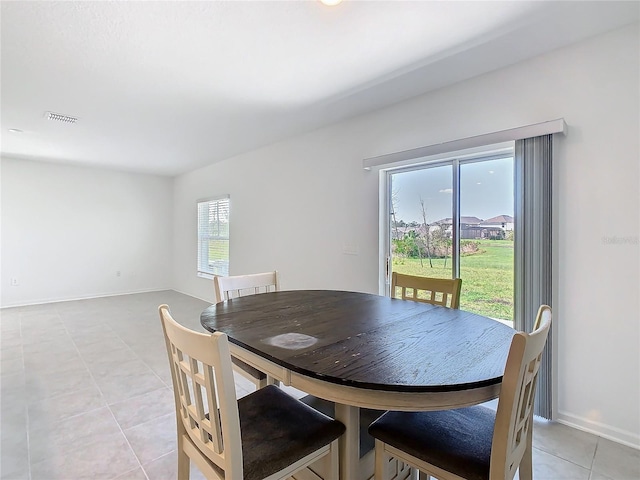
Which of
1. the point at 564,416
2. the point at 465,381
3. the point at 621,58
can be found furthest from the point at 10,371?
the point at 621,58

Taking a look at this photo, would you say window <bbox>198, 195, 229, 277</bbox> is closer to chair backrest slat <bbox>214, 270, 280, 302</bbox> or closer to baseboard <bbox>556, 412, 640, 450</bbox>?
chair backrest slat <bbox>214, 270, 280, 302</bbox>

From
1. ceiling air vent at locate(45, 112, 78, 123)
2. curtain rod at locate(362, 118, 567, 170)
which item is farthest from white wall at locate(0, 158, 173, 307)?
curtain rod at locate(362, 118, 567, 170)

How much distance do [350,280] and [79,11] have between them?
112 inches

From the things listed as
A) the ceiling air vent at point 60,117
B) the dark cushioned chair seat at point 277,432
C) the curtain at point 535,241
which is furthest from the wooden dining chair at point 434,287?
the ceiling air vent at point 60,117

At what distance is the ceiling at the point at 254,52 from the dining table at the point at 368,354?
64.2 inches

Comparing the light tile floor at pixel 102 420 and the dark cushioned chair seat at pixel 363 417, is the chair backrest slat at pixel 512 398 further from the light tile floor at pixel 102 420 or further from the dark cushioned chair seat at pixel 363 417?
the light tile floor at pixel 102 420

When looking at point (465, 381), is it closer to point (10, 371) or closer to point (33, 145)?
point (10, 371)

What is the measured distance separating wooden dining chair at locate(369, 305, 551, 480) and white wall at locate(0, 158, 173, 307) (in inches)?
262

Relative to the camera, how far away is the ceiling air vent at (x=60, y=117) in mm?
3209

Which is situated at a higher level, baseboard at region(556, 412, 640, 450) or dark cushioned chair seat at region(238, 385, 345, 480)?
dark cushioned chair seat at region(238, 385, 345, 480)

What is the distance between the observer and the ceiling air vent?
3209mm

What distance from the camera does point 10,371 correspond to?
2.75m

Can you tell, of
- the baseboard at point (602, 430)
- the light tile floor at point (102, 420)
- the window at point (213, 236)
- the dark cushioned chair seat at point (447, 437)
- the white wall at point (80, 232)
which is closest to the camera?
the dark cushioned chair seat at point (447, 437)

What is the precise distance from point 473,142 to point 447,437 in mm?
2043
